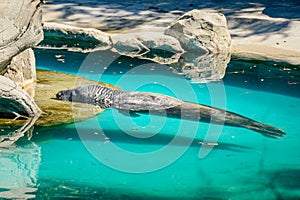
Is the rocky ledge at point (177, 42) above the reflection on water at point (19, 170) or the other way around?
the other way around

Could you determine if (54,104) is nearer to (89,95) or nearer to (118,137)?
(89,95)

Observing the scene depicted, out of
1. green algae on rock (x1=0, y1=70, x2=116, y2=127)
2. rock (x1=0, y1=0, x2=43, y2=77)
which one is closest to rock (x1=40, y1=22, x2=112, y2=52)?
green algae on rock (x1=0, y1=70, x2=116, y2=127)

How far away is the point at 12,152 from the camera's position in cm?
648

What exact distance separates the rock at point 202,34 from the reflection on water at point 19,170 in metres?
5.12

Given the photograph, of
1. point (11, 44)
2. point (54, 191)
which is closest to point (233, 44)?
point (11, 44)

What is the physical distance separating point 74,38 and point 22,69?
300 centimetres

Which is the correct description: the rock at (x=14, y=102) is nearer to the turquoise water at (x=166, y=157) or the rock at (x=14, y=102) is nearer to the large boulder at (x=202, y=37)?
the turquoise water at (x=166, y=157)

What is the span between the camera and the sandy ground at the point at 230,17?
11273mm

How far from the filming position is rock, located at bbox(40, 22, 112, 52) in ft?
38.1

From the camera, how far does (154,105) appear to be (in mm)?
8141

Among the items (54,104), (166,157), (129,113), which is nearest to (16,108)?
(54,104)

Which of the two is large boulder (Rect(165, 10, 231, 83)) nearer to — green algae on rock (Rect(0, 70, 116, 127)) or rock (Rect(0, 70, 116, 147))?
green algae on rock (Rect(0, 70, 116, 127))

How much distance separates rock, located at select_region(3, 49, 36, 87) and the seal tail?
3.26 metres

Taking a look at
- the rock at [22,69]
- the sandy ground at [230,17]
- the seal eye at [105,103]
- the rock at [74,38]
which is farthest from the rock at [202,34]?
the seal eye at [105,103]
